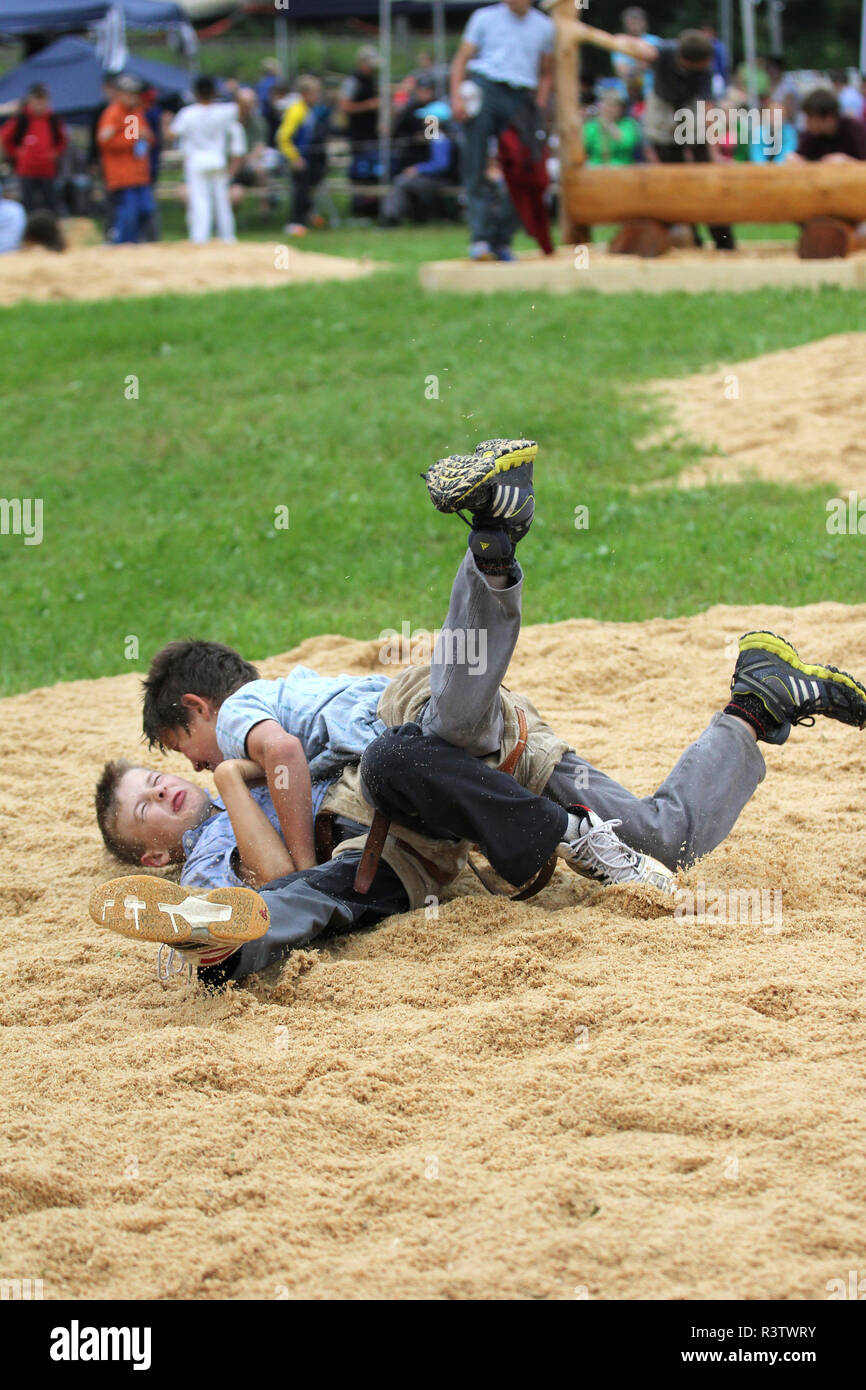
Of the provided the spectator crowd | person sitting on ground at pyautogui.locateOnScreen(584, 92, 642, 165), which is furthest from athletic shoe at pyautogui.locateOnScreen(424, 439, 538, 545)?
person sitting on ground at pyautogui.locateOnScreen(584, 92, 642, 165)

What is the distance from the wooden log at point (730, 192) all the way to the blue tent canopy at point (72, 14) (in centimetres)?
1167

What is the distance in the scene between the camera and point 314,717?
3.83 meters

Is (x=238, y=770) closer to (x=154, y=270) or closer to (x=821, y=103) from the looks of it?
(x=821, y=103)

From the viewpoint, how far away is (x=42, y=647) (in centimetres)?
661

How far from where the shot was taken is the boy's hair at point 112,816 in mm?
4090

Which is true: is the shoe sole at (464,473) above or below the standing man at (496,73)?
below

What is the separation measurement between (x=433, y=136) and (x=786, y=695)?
641 inches

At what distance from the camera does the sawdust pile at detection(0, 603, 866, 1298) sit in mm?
2250

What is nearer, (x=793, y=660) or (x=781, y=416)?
(x=793, y=660)

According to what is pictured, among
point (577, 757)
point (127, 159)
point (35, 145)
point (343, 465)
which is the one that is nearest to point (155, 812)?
point (577, 757)

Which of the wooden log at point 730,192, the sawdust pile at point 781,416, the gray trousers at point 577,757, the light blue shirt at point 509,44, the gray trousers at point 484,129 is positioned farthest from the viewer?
the gray trousers at point 484,129

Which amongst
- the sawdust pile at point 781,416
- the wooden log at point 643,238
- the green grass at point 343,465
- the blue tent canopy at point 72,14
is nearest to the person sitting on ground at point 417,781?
the green grass at point 343,465

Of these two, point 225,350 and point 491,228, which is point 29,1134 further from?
point 491,228

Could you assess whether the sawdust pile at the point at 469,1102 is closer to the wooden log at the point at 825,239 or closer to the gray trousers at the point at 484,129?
the wooden log at the point at 825,239
